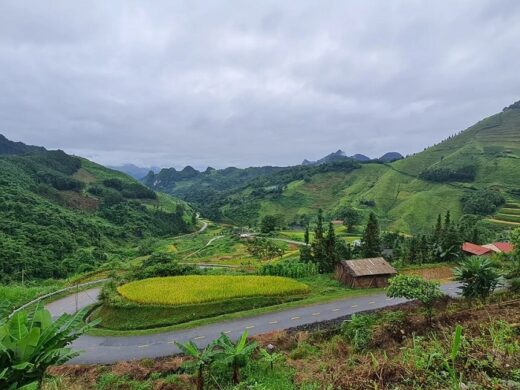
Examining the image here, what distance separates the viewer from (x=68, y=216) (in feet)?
306

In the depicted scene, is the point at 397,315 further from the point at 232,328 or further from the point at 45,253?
the point at 45,253

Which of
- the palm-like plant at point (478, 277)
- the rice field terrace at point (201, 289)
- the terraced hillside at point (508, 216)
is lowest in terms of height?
the terraced hillside at point (508, 216)

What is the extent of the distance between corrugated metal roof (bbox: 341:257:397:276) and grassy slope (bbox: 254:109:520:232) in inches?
3219

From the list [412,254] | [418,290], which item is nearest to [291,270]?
[412,254]

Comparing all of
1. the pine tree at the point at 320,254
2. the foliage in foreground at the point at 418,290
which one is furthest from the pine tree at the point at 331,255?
the foliage in foreground at the point at 418,290

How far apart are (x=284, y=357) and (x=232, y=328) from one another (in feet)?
32.9

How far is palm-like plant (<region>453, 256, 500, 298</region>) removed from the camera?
22.3 meters

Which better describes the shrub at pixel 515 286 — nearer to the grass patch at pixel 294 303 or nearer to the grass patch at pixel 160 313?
the grass patch at pixel 294 303

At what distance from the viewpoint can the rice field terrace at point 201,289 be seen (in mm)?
30344

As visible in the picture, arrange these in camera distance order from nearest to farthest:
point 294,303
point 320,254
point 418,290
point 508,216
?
point 418,290 → point 294,303 → point 320,254 → point 508,216

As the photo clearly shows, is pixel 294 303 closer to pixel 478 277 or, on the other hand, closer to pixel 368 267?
pixel 368 267

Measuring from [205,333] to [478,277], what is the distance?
19.0 m

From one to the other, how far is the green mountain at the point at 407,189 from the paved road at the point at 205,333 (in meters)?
84.1

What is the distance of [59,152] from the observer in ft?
535
